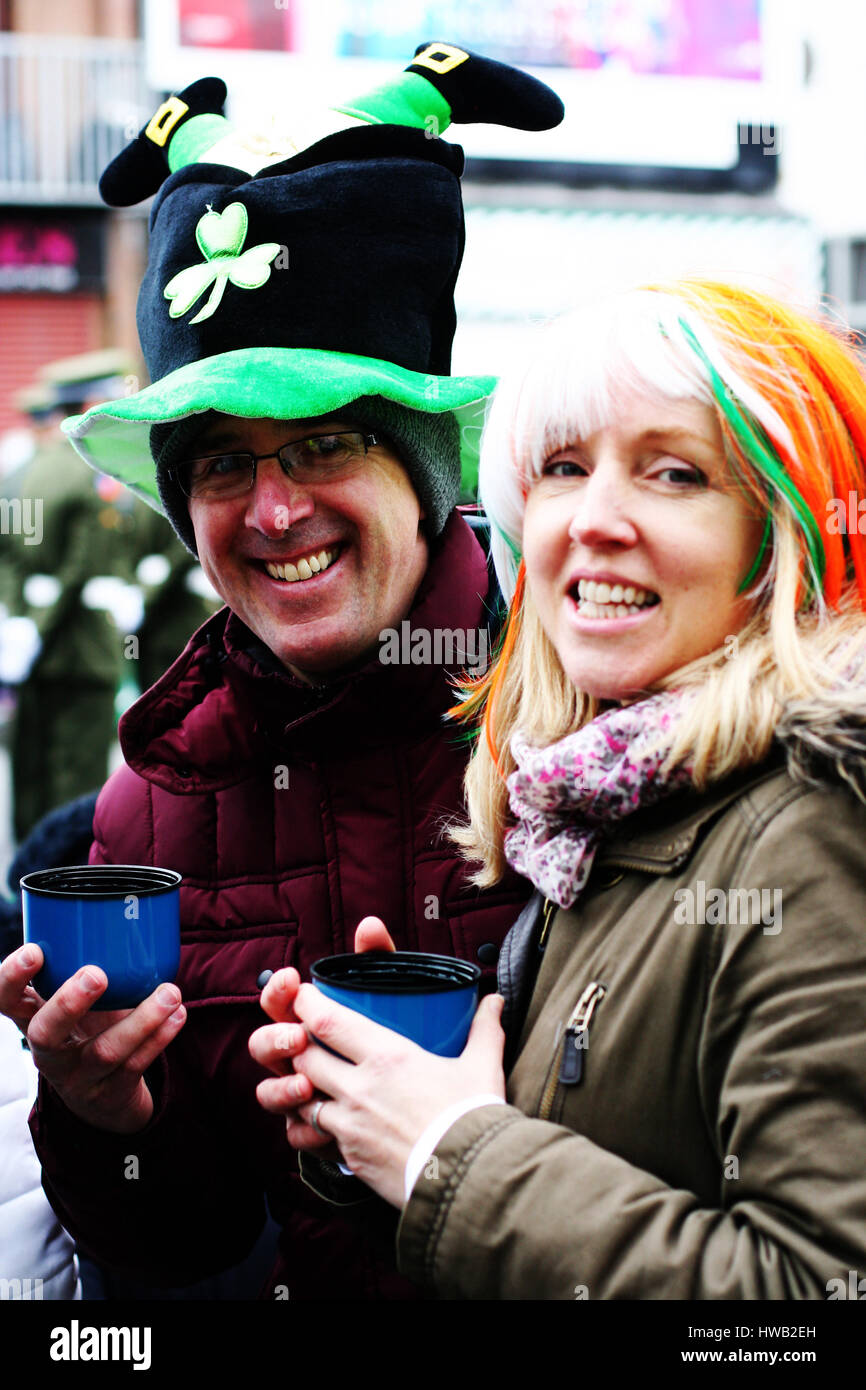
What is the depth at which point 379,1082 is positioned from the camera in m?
1.29

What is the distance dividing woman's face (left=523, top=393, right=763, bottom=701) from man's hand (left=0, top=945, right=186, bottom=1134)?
66 cm

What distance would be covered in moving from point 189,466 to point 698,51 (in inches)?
515

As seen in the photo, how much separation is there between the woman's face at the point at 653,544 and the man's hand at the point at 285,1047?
46 cm

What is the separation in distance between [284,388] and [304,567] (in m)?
0.26

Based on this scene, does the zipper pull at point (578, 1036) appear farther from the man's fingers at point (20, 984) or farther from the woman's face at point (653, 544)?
the man's fingers at point (20, 984)

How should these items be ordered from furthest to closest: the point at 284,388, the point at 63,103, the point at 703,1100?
1. the point at 63,103
2. the point at 284,388
3. the point at 703,1100

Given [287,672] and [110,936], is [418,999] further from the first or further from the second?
[287,672]

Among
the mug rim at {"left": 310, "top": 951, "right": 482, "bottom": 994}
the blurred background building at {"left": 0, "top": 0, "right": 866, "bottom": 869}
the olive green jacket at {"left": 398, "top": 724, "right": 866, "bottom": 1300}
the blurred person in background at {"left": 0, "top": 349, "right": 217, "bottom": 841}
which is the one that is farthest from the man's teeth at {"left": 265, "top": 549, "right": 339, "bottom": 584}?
the blurred background building at {"left": 0, "top": 0, "right": 866, "bottom": 869}

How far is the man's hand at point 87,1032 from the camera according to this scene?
1527 millimetres

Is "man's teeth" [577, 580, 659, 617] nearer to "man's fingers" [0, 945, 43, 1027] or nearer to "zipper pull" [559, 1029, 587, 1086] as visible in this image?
"zipper pull" [559, 1029, 587, 1086]

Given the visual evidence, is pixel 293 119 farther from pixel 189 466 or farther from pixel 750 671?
pixel 750 671

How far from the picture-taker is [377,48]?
12.9 meters

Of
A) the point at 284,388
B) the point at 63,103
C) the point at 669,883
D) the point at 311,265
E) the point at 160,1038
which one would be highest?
the point at 63,103

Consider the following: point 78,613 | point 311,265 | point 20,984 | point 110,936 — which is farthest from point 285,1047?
point 78,613
